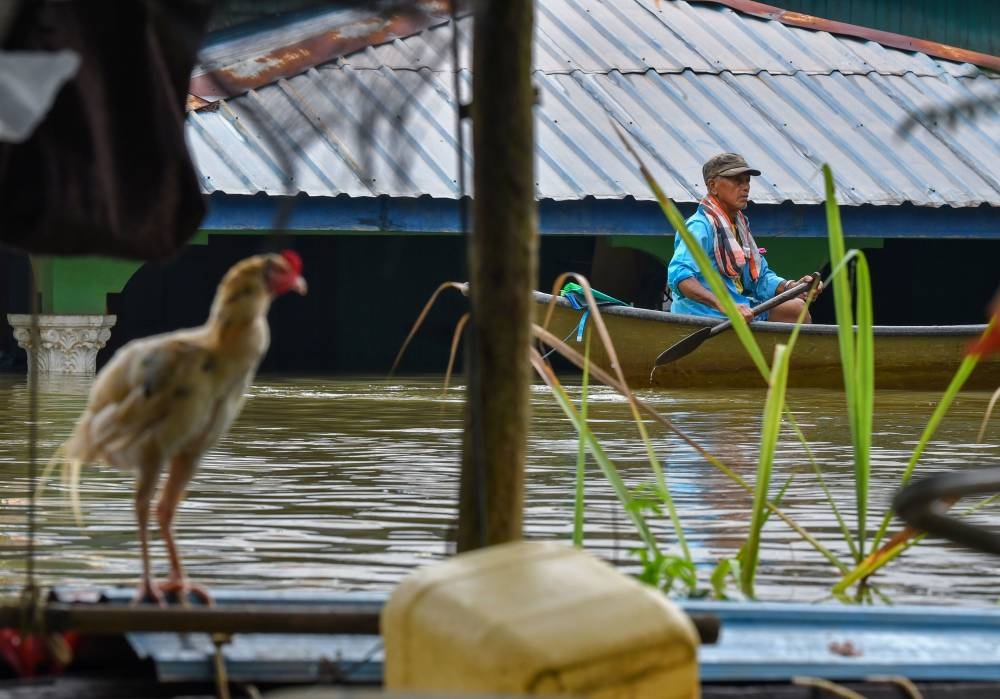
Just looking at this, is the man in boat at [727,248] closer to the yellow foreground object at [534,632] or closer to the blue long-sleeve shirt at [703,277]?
the blue long-sleeve shirt at [703,277]

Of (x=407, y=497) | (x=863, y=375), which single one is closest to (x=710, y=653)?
(x=863, y=375)

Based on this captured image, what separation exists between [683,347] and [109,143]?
978 centimetres

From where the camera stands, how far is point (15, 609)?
140 inches

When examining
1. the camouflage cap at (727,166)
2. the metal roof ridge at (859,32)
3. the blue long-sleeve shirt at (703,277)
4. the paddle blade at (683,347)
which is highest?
the metal roof ridge at (859,32)

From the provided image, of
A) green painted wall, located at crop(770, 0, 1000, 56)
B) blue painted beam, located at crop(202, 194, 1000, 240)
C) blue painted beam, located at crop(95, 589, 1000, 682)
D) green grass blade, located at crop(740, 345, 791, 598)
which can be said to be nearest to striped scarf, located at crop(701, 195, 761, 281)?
blue painted beam, located at crop(202, 194, 1000, 240)

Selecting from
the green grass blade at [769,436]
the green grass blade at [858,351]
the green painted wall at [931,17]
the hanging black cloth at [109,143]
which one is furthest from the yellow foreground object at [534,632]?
the green painted wall at [931,17]

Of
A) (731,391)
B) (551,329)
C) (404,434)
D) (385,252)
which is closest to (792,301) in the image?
(731,391)

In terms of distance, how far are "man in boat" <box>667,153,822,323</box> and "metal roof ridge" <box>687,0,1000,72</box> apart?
6.80 metres

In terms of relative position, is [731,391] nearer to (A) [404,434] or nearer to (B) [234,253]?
(A) [404,434]

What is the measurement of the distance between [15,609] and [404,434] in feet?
22.4

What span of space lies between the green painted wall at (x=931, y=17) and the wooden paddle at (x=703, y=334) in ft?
27.4

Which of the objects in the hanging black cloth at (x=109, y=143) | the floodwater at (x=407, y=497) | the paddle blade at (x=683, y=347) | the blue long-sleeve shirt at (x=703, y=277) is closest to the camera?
the hanging black cloth at (x=109, y=143)

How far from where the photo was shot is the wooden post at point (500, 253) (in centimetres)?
382

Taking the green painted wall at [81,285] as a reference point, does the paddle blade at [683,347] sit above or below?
below
